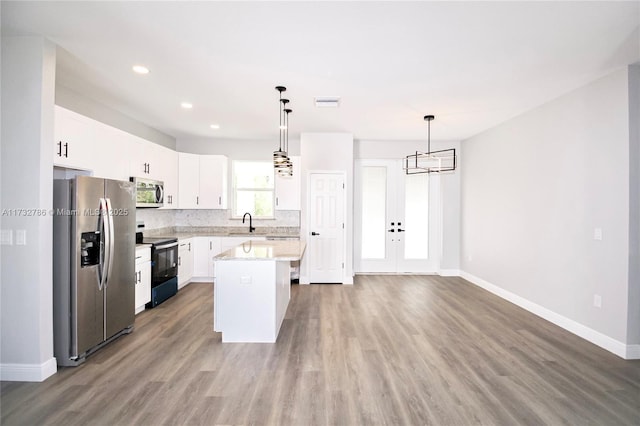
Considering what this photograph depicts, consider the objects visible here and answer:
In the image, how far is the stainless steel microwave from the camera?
14.8 feet

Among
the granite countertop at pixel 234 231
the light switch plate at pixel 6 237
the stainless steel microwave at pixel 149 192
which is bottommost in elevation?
the granite countertop at pixel 234 231

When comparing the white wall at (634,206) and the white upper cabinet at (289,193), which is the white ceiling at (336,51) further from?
the white upper cabinet at (289,193)

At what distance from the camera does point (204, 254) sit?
5.80 meters

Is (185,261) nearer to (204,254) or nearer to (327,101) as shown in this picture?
(204,254)

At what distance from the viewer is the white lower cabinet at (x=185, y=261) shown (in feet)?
17.4

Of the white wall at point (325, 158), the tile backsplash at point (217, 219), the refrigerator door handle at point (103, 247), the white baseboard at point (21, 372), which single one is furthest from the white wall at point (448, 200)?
the white baseboard at point (21, 372)

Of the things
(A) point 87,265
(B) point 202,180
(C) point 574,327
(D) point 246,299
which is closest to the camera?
(A) point 87,265

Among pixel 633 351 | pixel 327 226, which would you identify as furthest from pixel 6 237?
pixel 633 351

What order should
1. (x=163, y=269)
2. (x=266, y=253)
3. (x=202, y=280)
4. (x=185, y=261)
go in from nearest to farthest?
(x=266, y=253)
(x=163, y=269)
(x=185, y=261)
(x=202, y=280)

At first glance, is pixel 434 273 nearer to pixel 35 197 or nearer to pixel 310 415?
pixel 310 415

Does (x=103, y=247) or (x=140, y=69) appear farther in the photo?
(x=140, y=69)

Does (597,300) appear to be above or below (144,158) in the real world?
below

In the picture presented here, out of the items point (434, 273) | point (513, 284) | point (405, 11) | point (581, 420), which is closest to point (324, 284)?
point (434, 273)

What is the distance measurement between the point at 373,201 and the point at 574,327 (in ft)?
12.3
